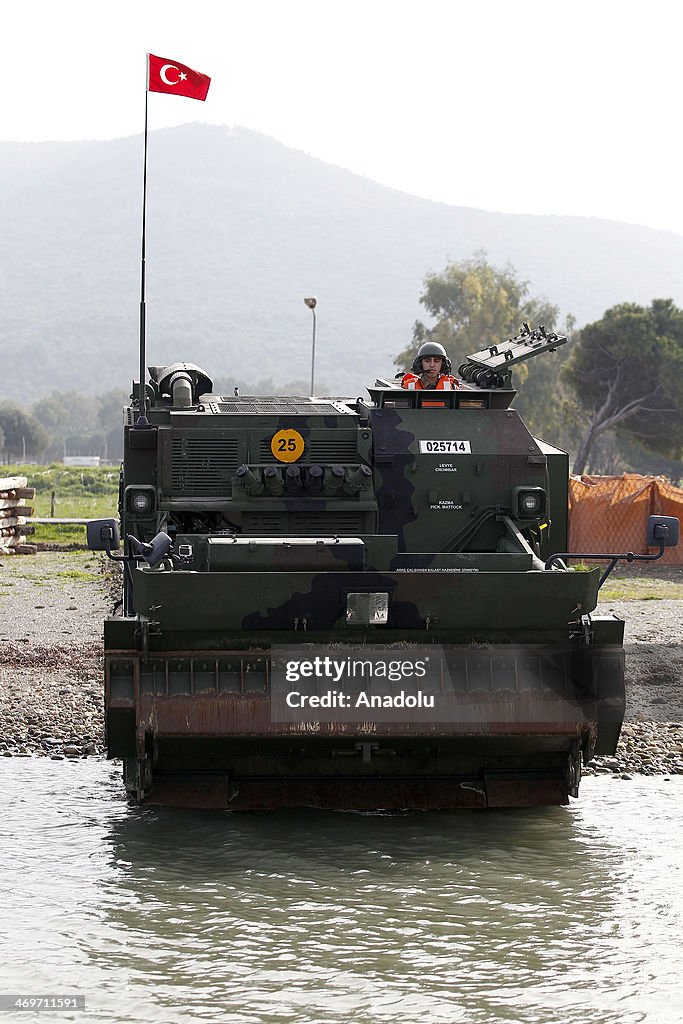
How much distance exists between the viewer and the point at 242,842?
25.7 feet

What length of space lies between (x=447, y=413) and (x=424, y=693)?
3.29 m

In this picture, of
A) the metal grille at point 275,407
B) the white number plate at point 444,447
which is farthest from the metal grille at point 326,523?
the metal grille at point 275,407

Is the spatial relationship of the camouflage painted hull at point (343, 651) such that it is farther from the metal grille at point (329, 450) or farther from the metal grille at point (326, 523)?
the metal grille at point (329, 450)

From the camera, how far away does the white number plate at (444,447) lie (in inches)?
396

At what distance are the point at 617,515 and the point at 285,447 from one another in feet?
59.6

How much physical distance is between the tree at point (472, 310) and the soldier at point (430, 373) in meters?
62.5

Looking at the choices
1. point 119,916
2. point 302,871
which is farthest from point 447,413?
point 119,916

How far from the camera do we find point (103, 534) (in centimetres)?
880

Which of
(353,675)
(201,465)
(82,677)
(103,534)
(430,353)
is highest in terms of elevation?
(430,353)

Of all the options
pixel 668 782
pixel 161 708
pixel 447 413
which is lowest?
pixel 668 782

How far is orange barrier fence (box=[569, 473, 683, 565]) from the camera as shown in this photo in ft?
89.4

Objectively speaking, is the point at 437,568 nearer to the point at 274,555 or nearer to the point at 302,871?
the point at 274,555

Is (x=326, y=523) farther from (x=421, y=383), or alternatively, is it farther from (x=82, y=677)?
(x=82, y=677)

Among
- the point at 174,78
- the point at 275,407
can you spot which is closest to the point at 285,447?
the point at 275,407
